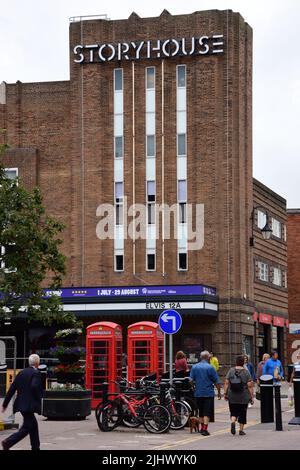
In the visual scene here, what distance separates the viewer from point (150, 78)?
54.4 metres

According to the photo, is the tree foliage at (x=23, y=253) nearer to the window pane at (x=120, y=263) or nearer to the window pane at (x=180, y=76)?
the window pane at (x=120, y=263)

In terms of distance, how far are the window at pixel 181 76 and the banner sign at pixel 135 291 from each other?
1105 cm

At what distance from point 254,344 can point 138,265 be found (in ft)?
27.6

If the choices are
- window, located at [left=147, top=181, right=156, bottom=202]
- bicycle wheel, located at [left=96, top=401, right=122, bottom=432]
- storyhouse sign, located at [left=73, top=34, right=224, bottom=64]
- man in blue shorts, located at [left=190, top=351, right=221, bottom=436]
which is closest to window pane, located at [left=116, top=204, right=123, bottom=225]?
window, located at [left=147, top=181, right=156, bottom=202]

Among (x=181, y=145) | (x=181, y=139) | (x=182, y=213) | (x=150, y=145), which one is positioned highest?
(x=181, y=139)

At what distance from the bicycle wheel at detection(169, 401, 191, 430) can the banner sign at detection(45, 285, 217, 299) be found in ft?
84.7

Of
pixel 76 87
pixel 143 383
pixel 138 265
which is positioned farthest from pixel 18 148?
pixel 143 383

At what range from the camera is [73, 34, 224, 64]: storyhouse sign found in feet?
175

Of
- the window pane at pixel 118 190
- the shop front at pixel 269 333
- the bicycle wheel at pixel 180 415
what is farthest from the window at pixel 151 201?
the bicycle wheel at pixel 180 415

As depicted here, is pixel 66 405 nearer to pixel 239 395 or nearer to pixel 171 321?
pixel 171 321

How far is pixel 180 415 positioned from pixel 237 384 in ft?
6.29

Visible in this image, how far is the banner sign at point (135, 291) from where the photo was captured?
50.3 metres

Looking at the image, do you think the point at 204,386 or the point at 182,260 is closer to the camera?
the point at 204,386

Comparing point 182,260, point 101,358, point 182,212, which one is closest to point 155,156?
point 182,212
